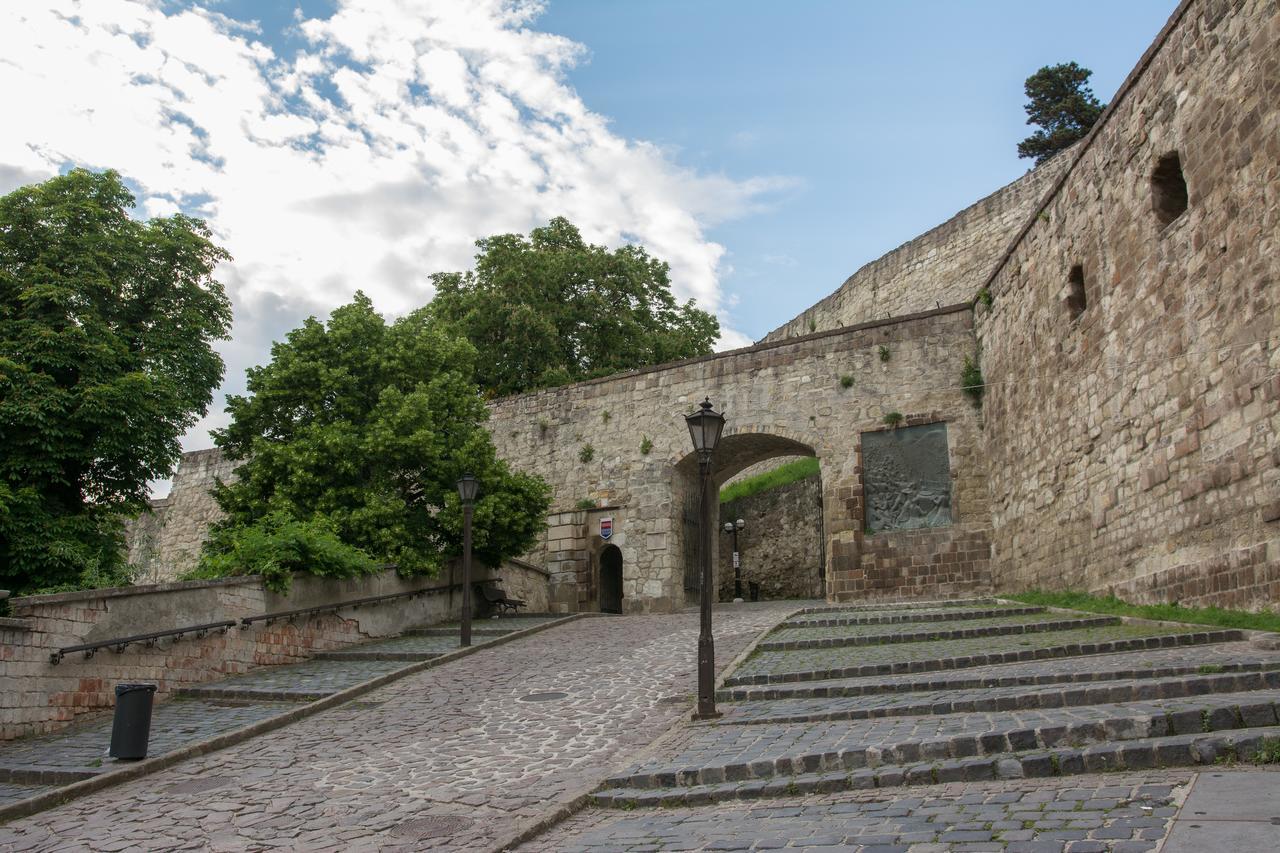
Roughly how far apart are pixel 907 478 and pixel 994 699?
38.4ft

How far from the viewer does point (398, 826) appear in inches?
255

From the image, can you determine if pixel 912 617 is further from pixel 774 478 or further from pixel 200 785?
pixel 774 478

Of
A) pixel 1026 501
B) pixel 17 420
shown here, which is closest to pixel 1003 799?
pixel 1026 501

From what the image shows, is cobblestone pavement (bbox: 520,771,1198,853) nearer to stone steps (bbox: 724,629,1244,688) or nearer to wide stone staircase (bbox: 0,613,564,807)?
stone steps (bbox: 724,629,1244,688)

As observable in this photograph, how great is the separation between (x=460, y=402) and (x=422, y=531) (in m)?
2.70

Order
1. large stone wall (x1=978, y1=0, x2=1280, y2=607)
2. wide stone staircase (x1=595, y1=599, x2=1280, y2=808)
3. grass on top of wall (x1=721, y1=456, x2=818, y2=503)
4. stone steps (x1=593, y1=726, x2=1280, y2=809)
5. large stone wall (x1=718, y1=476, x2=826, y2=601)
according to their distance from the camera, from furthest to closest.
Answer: grass on top of wall (x1=721, y1=456, x2=818, y2=503) → large stone wall (x1=718, y1=476, x2=826, y2=601) → large stone wall (x1=978, y1=0, x2=1280, y2=607) → wide stone staircase (x1=595, y1=599, x2=1280, y2=808) → stone steps (x1=593, y1=726, x2=1280, y2=809)

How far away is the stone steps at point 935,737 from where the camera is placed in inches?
A: 232

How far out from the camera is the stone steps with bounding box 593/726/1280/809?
17.7 feet

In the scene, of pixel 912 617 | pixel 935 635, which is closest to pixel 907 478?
pixel 912 617

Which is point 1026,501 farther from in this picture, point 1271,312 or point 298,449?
point 298,449

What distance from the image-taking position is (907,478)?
1891 centimetres

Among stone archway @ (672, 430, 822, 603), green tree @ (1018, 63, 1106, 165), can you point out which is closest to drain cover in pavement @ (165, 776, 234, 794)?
stone archway @ (672, 430, 822, 603)

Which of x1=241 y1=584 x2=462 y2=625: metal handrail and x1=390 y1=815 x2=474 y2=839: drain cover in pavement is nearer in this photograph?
x1=390 y1=815 x2=474 y2=839: drain cover in pavement

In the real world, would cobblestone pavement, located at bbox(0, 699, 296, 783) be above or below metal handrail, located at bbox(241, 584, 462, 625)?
below
